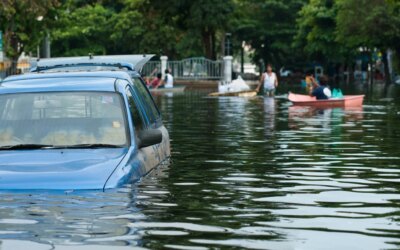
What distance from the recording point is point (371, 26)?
67.4 meters

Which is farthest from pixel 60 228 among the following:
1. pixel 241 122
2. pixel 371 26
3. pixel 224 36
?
pixel 224 36

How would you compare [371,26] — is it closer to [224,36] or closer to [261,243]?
[224,36]

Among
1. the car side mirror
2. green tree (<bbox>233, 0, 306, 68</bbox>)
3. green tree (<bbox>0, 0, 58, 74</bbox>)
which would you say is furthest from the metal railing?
the car side mirror

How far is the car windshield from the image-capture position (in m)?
9.88

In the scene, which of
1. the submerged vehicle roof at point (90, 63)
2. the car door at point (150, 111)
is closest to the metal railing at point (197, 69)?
the submerged vehicle roof at point (90, 63)

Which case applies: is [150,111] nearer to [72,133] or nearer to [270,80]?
[72,133]

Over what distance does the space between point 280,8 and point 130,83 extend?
78.9 m

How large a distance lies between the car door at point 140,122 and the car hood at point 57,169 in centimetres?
85

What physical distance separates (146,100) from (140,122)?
4.99 ft

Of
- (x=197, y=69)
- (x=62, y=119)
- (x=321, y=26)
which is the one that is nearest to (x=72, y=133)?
(x=62, y=119)

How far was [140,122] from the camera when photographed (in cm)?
1081

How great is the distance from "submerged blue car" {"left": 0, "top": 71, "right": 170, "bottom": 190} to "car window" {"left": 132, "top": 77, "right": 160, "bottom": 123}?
0.62 meters

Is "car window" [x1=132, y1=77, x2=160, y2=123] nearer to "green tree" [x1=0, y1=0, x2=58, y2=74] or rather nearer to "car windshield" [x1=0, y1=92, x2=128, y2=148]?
"car windshield" [x1=0, y1=92, x2=128, y2=148]

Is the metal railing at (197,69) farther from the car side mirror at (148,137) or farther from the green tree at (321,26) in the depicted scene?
the car side mirror at (148,137)
